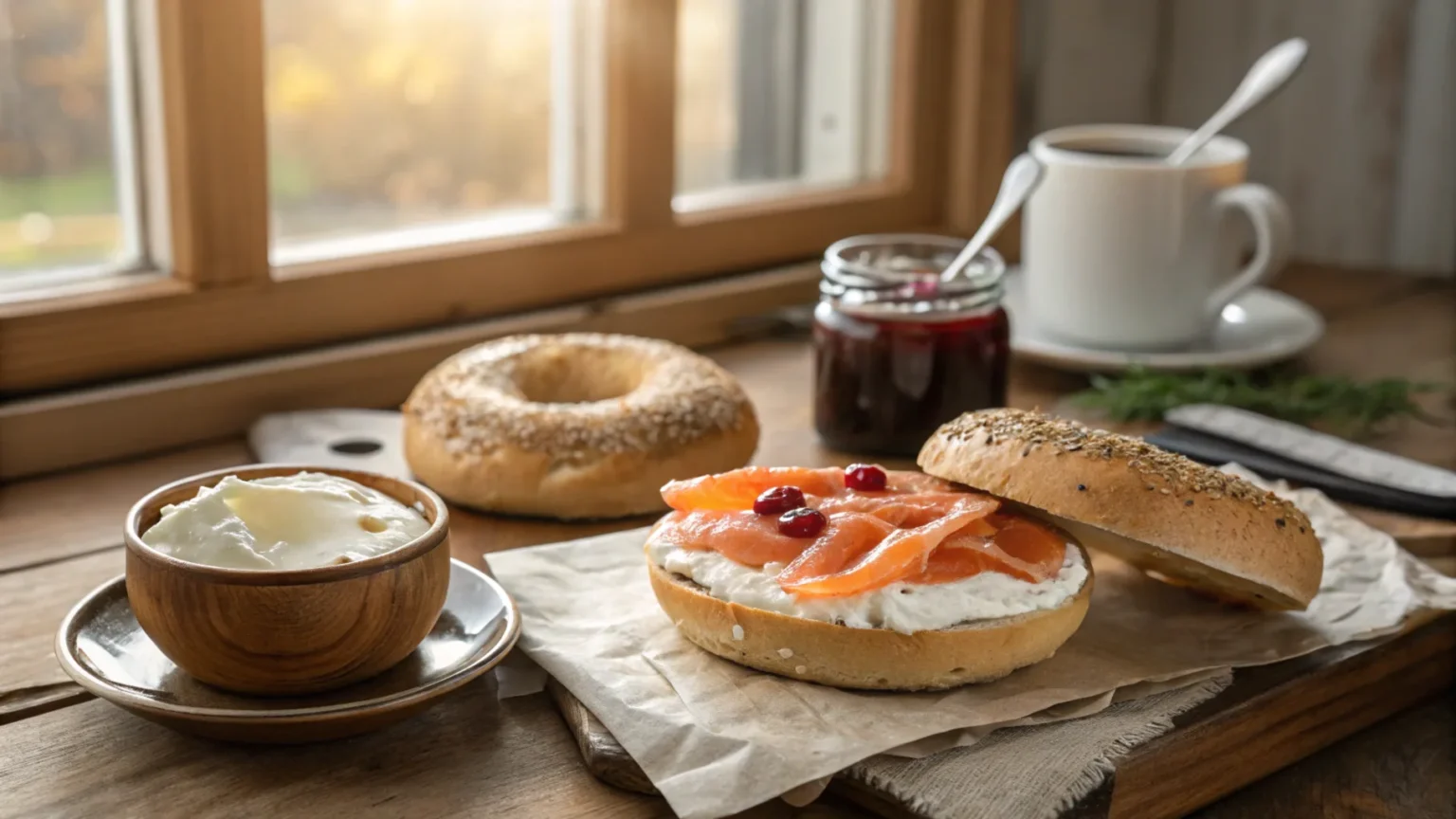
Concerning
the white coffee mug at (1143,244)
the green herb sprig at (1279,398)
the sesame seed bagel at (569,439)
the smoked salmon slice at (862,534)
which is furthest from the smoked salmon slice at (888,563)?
the white coffee mug at (1143,244)

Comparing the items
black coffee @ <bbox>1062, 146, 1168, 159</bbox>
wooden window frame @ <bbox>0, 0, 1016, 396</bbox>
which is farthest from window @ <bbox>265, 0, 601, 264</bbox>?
black coffee @ <bbox>1062, 146, 1168, 159</bbox>

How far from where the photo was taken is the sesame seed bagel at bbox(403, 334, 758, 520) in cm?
132

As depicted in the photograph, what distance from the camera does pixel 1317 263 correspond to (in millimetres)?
2447

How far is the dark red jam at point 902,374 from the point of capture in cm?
149

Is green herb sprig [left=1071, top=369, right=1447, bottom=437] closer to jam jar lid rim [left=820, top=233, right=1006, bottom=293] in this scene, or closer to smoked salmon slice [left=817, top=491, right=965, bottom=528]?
jam jar lid rim [left=820, top=233, right=1006, bottom=293]

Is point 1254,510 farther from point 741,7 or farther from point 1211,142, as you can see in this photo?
point 741,7

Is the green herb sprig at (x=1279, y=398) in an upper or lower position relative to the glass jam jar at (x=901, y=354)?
lower

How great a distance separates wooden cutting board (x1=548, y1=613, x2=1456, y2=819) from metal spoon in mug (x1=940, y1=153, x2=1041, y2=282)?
1.79ft

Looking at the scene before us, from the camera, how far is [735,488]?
3.69 ft

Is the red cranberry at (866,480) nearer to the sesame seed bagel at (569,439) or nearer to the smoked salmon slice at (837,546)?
the smoked salmon slice at (837,546)

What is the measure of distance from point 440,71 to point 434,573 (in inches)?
34.6

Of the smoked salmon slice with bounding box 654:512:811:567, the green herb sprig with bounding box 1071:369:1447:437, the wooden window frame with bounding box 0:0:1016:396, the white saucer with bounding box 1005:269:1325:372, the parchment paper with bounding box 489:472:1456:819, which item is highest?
the wooden window frame with bounding box 0:0:1016:396

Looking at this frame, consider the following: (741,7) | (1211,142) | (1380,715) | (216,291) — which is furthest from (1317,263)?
(216,291)

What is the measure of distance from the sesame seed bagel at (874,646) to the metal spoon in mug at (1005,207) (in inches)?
21.9
